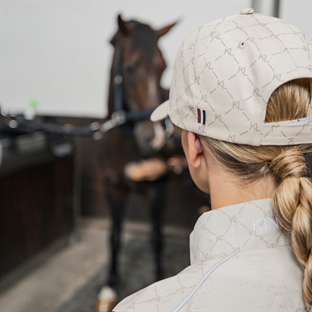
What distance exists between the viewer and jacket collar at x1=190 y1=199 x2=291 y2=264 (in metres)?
0.42

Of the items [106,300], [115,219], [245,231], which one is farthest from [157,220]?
[245,231]

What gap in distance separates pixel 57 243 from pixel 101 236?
0.99 feet

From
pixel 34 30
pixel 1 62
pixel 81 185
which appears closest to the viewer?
pixel 1 62

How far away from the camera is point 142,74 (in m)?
1.30

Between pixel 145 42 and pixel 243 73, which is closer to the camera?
pixel 243 73

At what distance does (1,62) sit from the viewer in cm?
72

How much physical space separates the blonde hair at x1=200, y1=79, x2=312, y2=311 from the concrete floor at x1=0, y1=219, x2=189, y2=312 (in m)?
0.54

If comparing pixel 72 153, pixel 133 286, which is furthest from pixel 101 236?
pixel 133 286

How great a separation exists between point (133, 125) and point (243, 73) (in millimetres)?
1024

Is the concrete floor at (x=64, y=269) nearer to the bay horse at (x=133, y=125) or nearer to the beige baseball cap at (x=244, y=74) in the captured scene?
the bay horse at (x=133, y=125)

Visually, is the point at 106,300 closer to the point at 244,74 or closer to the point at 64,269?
the point at 64,269

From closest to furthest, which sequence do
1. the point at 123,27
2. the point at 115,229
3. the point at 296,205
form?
the point at 296,205 → the point at 123,27 → the point at 115,229

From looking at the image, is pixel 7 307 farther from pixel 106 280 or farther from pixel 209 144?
pixel 106 280

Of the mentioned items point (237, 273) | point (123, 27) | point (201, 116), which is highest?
point (123, 27)
